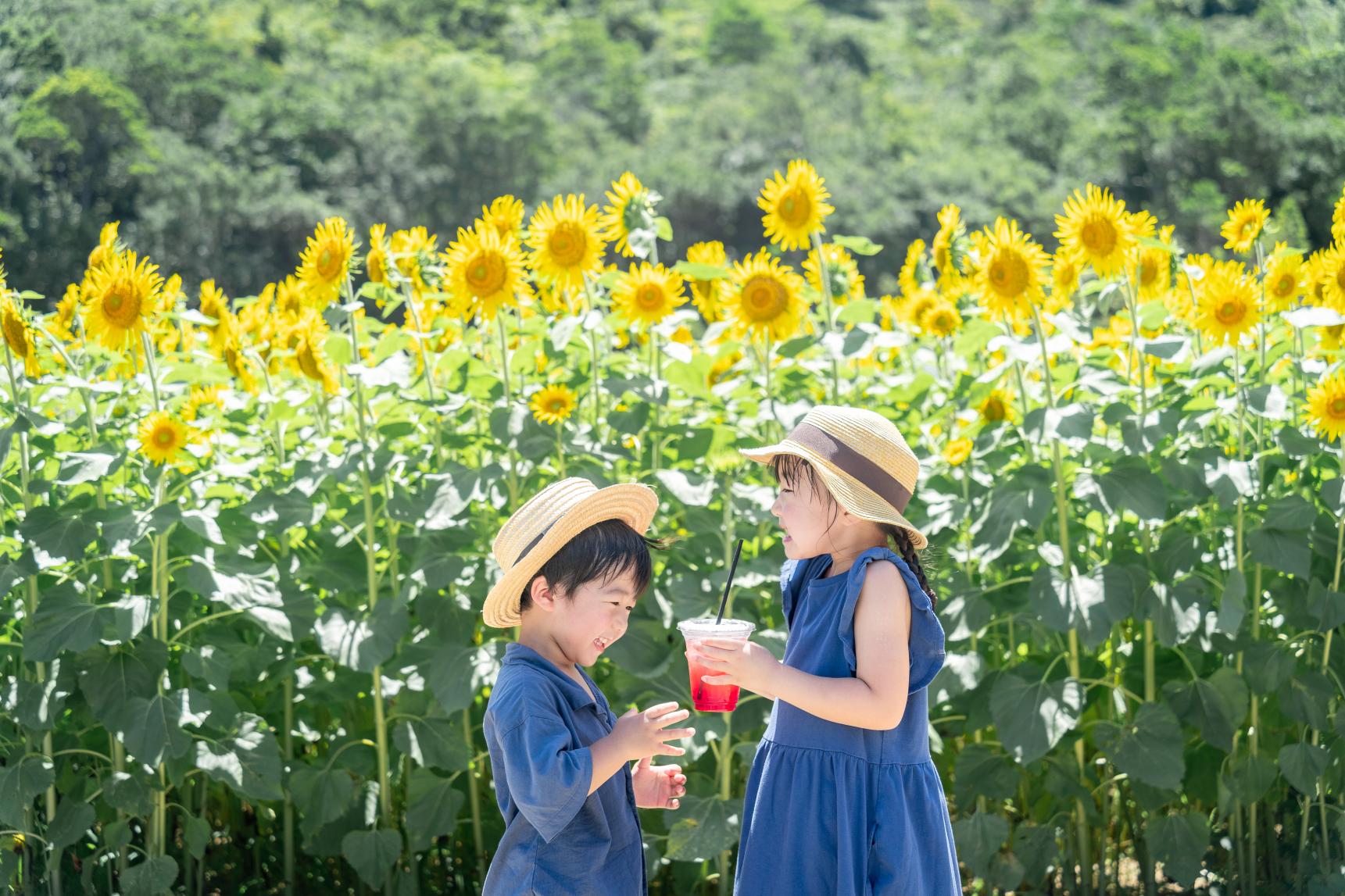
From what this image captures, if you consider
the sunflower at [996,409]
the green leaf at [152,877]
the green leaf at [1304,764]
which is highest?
the sunflower at [996,409]

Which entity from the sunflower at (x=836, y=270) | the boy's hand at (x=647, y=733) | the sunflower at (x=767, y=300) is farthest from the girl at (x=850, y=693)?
the sunflower at (x=836, y=270)

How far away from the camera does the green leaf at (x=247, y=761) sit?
3146 millimetres

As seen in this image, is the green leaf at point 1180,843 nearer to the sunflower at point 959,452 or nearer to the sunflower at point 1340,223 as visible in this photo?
the sunflower at point 959,452

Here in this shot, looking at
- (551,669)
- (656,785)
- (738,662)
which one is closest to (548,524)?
(551,669)

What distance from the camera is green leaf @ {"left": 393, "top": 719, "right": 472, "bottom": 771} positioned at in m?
3.28

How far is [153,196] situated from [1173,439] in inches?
893

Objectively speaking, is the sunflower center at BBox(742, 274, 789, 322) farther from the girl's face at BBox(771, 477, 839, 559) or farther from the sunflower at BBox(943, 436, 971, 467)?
the girl's face at BBox(771, 477, 839, 559)

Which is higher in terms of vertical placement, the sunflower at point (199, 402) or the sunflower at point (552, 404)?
the sunflower at point (199, 402)

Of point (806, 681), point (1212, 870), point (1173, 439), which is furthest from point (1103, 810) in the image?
point (806, 681)

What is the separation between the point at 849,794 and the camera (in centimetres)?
219

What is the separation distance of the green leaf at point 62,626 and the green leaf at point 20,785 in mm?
227

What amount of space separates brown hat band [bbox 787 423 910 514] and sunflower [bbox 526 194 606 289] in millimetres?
1290

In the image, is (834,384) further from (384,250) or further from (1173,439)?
(384,250)

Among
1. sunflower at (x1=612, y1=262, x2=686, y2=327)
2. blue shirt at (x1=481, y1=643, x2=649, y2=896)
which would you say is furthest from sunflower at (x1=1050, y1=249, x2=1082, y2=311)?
blue shirt at (x1=481, y1=643, x2=649, y2=896)
